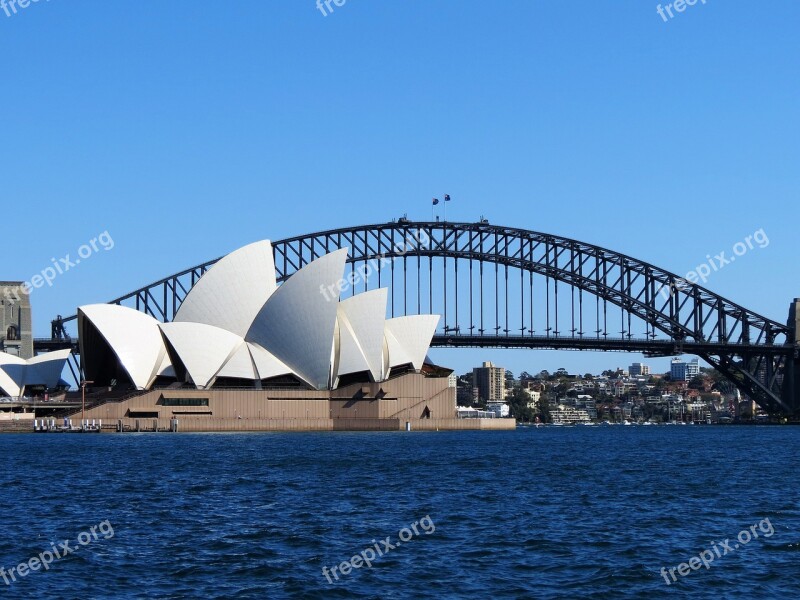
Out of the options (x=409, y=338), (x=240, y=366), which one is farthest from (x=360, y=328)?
(x=240, y=366)

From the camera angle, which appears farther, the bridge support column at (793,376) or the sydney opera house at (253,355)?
the bridge support column at (793,376)

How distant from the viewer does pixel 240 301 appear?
81562 mm

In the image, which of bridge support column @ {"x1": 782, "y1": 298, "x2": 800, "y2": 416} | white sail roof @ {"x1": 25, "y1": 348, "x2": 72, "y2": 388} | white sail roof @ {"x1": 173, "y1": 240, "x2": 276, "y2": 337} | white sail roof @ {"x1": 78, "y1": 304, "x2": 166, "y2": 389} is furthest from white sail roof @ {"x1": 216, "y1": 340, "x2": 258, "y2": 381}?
bridge support column @ {"x1": 782, "y1": 298, "x2": 800, "y2": 416}

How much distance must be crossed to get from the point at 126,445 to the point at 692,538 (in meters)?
40.3

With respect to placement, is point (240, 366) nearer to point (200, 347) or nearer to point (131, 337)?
point (200, 347)

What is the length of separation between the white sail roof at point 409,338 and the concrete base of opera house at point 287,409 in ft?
5.92

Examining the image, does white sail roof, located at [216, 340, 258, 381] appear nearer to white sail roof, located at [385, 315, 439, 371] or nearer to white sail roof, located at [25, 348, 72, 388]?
white sail roof, located at [385, 315, 439, 371]

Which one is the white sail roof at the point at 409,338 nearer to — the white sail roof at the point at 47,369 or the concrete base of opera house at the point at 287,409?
the concrete base of opera house at the point at 287,409

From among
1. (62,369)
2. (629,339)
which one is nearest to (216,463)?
(62,369)

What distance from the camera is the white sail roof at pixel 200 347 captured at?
262 feet

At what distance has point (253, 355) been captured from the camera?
80.6 meters

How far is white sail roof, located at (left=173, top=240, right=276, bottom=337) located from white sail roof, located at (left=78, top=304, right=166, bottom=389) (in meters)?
3.38

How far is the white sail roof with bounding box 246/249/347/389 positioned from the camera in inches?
3078

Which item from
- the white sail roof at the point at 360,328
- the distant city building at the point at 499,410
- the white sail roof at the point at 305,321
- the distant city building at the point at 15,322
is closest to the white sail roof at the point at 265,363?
the white sail roof at the point at 305,321
